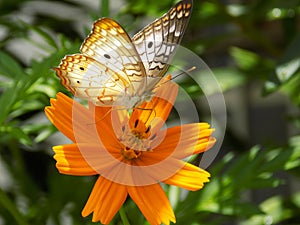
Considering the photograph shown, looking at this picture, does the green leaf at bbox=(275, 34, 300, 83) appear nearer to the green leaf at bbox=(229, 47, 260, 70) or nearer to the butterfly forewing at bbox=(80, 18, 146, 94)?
the green leaf at bbox=(229, 47, 260, 70)

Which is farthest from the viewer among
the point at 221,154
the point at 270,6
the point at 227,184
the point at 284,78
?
the point at 221,154

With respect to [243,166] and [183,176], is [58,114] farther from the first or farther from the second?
[243,166]

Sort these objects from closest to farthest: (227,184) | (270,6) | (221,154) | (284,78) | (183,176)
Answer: (183,176) → (227,184) → (284,78) → (270,6) → (221,154)

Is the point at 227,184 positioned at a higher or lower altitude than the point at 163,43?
lower

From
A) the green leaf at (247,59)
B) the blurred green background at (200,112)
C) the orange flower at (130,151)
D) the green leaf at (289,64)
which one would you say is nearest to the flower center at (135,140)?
the orange flower at (130,151)

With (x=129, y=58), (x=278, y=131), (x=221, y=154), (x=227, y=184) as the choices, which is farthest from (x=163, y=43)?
(x=278, y=131)

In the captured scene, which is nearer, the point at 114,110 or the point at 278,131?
the point at 114,110

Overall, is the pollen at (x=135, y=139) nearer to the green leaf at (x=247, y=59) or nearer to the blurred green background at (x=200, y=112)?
the blurred green background at (x=200, y=112)

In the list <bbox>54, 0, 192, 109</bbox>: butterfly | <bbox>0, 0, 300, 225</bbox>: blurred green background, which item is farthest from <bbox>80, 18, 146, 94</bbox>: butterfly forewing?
<bbox>0, 0, 300, 225</bbox>: blurred green background
